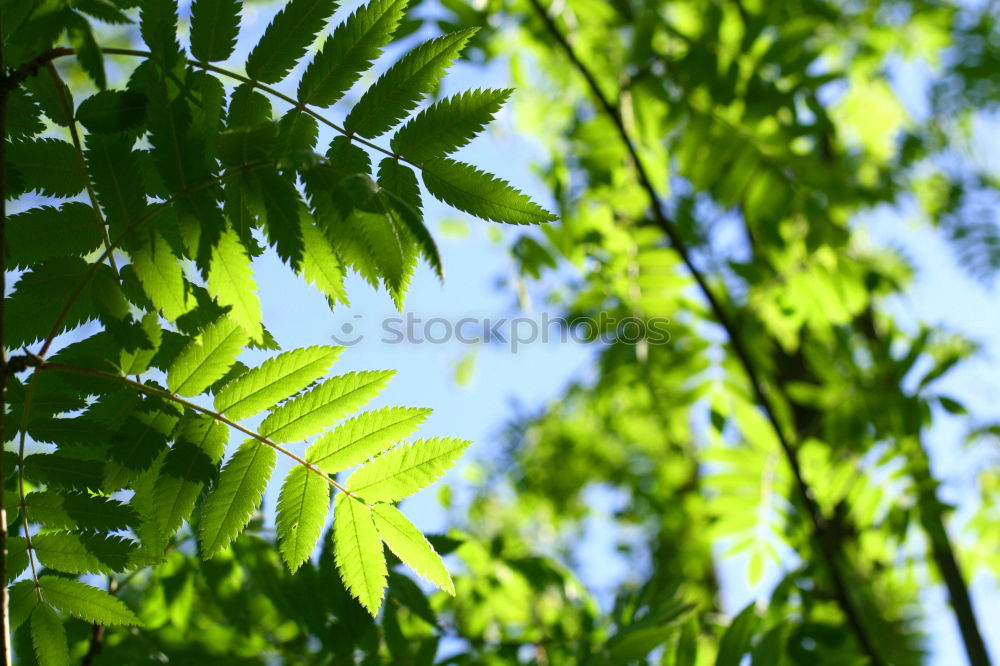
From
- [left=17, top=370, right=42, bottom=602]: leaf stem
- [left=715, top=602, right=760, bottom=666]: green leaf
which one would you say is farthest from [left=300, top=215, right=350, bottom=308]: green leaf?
[left=715, top=602, right=760, bottom=666]: green leaf

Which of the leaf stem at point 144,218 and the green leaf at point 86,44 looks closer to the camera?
the green leaf at point 86,44

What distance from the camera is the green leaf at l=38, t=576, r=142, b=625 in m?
1.03

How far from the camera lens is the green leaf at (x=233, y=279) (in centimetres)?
94

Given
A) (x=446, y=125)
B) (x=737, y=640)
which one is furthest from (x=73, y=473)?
(x=737, y=640)

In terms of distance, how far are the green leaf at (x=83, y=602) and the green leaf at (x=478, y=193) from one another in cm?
66

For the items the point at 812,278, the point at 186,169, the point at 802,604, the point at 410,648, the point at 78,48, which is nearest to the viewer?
the point at 78,48

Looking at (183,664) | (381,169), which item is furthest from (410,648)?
(381,169)

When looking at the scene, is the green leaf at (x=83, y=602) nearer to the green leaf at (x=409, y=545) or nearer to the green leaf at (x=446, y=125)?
the green leaf at (x=409, y=545)

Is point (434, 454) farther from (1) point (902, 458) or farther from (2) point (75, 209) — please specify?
(1) point (902, 458)

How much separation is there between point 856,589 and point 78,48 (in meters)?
2.51

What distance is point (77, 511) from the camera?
99 cm

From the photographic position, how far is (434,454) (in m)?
1.07

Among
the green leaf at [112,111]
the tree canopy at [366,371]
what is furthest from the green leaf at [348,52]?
the green leaf at [112,111]

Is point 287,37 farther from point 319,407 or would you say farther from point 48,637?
point 48,637
